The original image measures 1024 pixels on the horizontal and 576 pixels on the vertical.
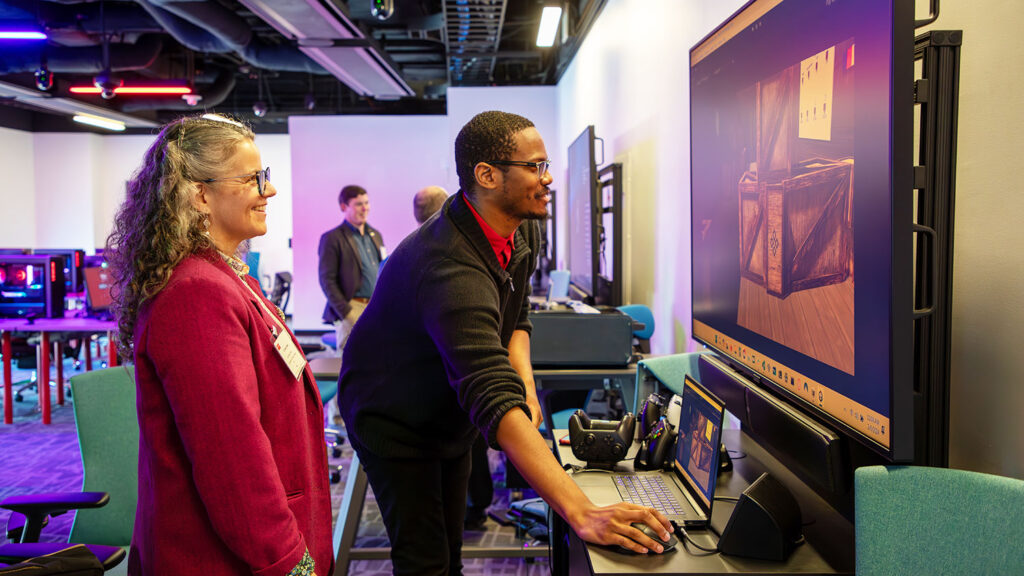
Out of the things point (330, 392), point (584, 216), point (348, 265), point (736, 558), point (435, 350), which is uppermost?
point (584, 216)

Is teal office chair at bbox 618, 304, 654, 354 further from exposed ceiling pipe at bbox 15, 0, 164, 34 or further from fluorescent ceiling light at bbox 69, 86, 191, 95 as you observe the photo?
fluorescent ceiling light at bbox 69, 86, 191, 95

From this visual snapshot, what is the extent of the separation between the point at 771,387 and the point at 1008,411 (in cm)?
52

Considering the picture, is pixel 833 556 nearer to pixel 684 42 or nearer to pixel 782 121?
pixel 782 121

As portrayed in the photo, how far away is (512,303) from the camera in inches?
73.8

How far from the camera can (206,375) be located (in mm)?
1124

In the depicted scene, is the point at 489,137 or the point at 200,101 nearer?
the point at 489,137

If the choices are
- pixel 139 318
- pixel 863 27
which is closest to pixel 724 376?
pixel 863 27

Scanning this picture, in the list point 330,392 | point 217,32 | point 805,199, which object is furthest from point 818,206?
point 217,32

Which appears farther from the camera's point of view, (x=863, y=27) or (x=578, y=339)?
(x=578, y=339)

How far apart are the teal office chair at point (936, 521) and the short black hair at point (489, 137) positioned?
940 millimetres

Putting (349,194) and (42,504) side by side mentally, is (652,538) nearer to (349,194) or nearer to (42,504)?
(42,504)

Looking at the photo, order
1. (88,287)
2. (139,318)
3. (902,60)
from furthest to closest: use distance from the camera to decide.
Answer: (88,287) < (139,318) < (902,60)

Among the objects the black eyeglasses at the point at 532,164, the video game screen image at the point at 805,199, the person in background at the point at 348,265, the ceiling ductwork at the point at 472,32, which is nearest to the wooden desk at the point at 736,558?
the video game screen image at the point at 805,199

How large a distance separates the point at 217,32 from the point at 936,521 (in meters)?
7.11
